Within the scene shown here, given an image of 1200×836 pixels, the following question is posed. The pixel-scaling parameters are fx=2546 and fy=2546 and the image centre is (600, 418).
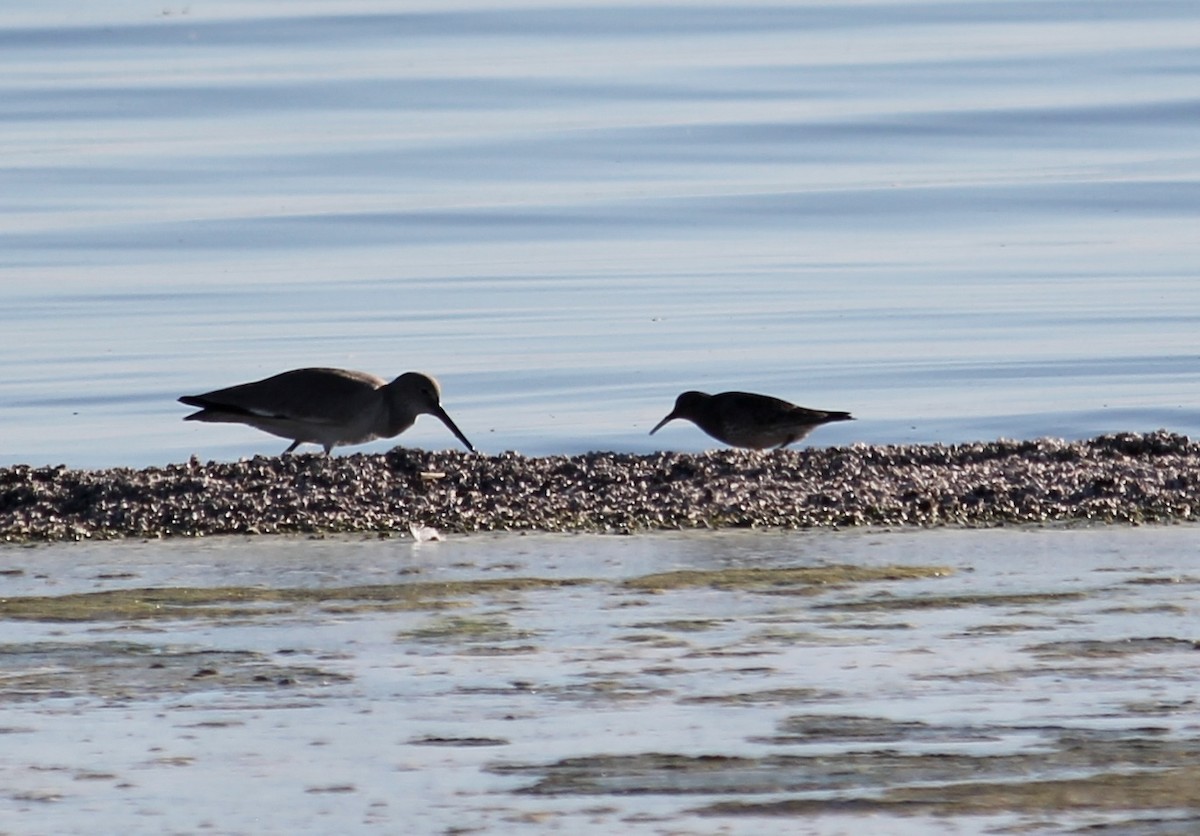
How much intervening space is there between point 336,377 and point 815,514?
3045 mm

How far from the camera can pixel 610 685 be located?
18.5ft

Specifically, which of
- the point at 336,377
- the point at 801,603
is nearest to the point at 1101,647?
the point at 801,603

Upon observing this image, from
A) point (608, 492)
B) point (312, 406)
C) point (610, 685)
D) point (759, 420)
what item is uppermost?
point (312, 406)

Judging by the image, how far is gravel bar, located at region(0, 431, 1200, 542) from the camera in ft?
26.3

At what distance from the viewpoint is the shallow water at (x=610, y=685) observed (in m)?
4.74

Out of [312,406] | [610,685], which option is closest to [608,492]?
[312,406]

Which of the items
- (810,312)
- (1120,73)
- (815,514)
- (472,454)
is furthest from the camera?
(1120,73)

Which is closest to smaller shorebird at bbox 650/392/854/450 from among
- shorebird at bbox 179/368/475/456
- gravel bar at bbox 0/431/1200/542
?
shorebird at bbox 179/368/475/456

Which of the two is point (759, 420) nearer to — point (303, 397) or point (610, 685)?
point (303, 397)

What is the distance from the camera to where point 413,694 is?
559cm

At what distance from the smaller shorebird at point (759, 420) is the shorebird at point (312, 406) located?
4.02ft

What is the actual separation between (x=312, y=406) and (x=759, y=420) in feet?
6.19

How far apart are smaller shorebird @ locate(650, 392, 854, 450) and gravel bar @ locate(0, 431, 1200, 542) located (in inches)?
53.9

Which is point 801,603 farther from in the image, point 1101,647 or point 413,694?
point 413,694
